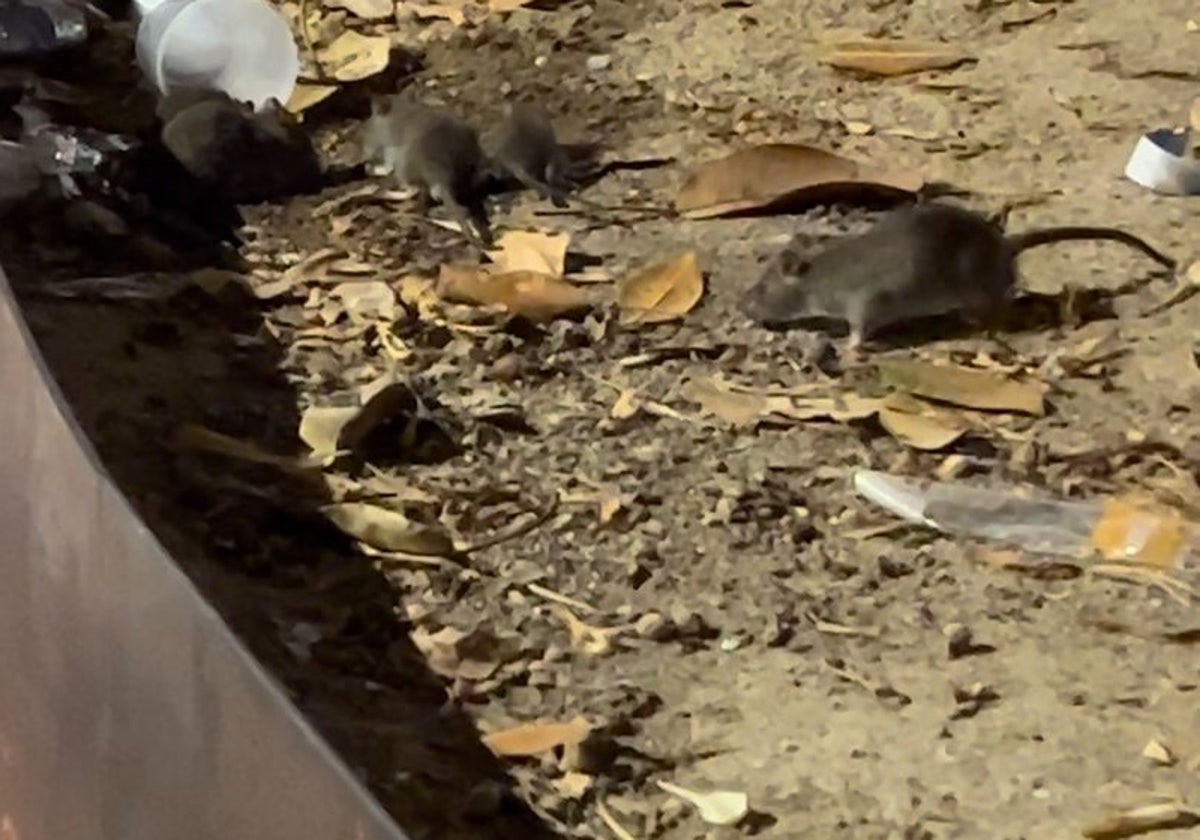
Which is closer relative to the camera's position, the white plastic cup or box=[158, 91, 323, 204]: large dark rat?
box=[158, 91, 323, 204]: large dark rat

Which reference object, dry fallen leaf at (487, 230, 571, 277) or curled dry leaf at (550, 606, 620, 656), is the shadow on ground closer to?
curled dry leaf at (550, 606, 620, 656)

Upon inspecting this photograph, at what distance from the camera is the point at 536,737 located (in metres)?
1.37

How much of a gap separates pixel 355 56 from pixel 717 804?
4.47 feet

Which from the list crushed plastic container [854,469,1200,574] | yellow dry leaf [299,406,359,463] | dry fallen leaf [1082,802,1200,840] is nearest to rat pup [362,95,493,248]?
yellow dry leaf [299,406,359,463]

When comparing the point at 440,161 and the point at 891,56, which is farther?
the point at 891,56

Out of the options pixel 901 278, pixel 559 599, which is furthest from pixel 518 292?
pixel 559 599

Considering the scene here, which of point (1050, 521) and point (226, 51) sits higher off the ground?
point (226, 51)

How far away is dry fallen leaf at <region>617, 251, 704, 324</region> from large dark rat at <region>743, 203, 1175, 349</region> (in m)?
0.07

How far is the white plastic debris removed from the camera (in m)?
2.12

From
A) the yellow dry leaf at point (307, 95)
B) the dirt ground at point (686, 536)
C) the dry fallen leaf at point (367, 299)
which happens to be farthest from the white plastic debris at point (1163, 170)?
the yellow dry leaf at point (307, 95)

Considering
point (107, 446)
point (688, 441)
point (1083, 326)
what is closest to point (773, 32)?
point (1083, 326)

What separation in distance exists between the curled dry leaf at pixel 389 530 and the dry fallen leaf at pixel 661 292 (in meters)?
0.38

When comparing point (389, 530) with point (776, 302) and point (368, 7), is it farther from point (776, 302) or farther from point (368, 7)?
point (368, 7)

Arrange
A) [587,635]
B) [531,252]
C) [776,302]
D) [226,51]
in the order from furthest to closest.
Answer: [226,51]
[531,252]
[776,302]
[587,635]
